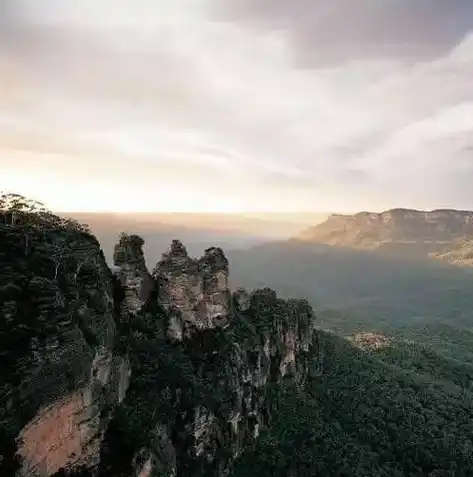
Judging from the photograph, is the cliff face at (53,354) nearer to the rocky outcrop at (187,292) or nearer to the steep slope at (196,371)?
the steep slope at (196,371)

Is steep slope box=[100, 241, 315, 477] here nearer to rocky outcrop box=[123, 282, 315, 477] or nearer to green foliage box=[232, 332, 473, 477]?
rocky outcrop box=[123, 282, 315, 477]

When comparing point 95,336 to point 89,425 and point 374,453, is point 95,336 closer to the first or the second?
point 89,425

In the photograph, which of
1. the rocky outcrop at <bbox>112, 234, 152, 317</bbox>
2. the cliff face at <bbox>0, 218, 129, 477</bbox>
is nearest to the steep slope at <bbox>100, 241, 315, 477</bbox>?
the rocky outcrop at <bbox>112, 234, 152, 317</bbox>

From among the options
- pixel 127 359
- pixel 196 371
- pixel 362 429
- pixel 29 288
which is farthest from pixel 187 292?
pixel 362 429

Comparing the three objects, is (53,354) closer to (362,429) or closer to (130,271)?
(130,271)

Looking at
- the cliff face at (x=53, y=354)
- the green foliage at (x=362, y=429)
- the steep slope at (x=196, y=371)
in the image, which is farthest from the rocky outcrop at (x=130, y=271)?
the green foliage at (x=362, y=429)

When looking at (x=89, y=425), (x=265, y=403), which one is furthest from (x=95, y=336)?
(x=265, y=403)
